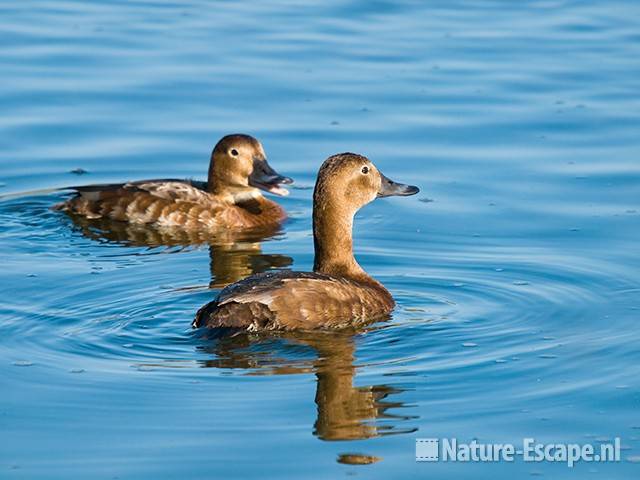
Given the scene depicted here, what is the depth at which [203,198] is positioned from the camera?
42.4 feet

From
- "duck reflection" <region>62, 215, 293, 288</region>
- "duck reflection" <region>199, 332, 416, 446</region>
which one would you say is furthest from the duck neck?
"duck reflection" <region>62, 215, 293, 288</region>

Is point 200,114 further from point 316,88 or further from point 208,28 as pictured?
point 208,28

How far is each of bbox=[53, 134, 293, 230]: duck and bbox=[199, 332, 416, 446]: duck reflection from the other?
3999 mm

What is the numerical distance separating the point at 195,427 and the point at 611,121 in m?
8.48

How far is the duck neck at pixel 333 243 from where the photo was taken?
9.98m

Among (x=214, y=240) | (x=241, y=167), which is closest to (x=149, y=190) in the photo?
(x=214, y=240)

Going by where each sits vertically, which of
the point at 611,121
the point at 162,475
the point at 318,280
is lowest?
the point at 162,475

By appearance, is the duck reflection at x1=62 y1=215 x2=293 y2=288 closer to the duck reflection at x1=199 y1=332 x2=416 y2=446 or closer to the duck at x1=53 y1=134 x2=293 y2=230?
the duck at x1=53 y1=134 x2=293 y2=230

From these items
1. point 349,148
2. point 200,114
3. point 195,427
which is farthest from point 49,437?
point 200,114

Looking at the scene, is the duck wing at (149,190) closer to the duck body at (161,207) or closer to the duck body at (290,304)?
the duck body at (161,207)

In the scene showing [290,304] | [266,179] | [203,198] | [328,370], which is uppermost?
[266,179]

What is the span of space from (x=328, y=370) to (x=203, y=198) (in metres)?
4.85

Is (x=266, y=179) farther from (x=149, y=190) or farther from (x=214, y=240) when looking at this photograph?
(x=149, y=190)

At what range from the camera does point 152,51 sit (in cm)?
1742
